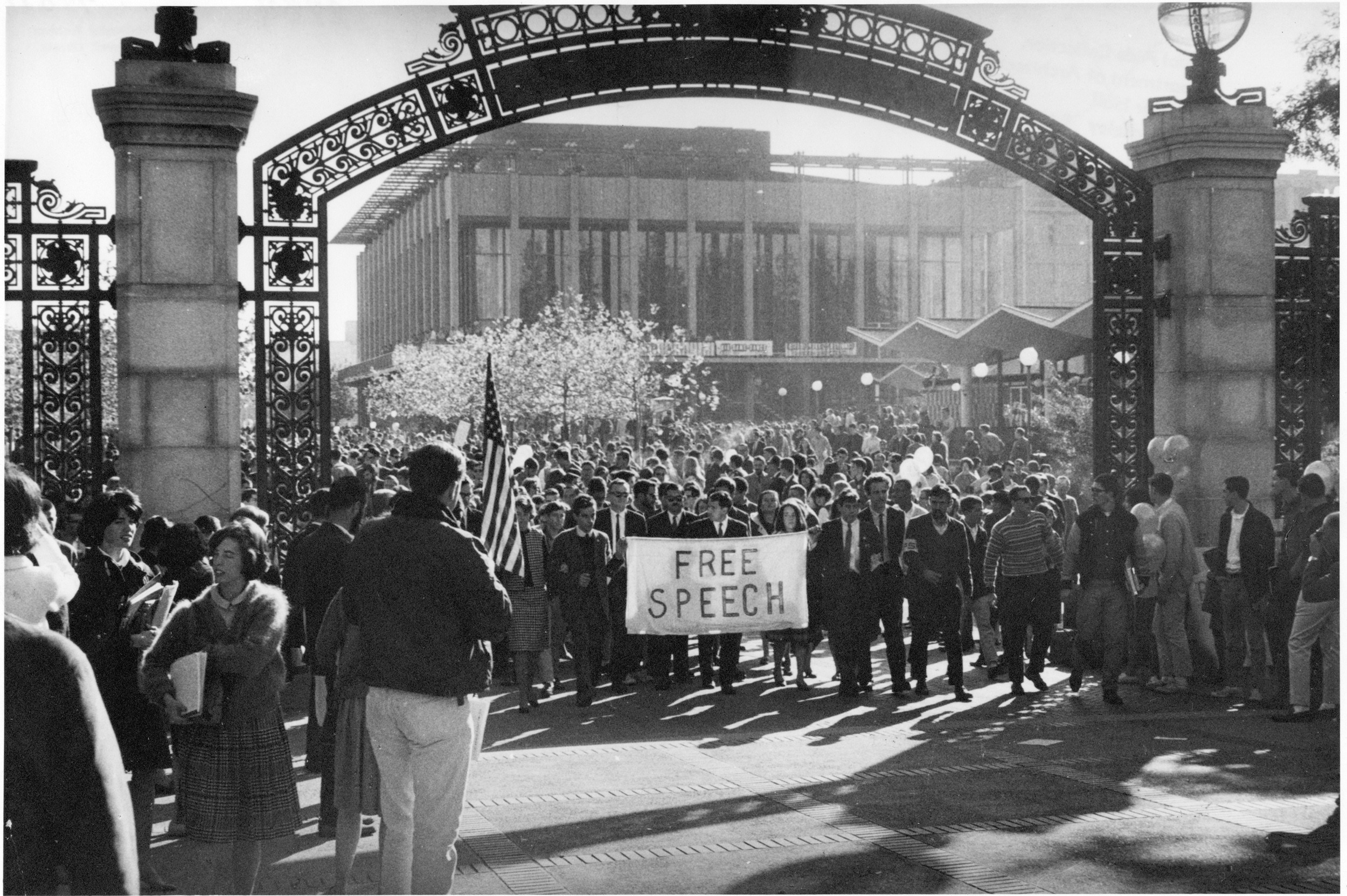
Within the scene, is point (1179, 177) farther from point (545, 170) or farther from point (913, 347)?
point (545, 170)

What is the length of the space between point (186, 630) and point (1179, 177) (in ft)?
32.7

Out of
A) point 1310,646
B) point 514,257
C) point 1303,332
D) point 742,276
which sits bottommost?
point 1310,646

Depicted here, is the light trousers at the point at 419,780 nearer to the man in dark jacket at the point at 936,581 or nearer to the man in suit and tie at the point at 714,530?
the man in dark jacket at the point at 936,581

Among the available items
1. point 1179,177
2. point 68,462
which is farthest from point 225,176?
point 1179,177

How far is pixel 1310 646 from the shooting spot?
1102cm

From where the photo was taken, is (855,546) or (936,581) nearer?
(936,581)

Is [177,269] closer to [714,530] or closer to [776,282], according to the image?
[714,530]

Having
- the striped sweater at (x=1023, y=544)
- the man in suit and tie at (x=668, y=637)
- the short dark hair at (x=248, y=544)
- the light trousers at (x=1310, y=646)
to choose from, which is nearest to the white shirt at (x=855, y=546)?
the striped sweater at (x=1023, y=544)

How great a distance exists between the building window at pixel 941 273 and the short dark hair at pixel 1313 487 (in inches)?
2804

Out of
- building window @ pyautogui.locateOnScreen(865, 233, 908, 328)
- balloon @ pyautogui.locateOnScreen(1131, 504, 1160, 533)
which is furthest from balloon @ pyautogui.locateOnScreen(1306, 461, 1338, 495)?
building window @ pyautogui.locateOnScreen(865, 233, 908, 328)

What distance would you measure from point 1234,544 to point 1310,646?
4.67 ft

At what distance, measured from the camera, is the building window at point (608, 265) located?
7769 cm

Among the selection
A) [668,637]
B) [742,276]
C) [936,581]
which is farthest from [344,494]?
[742,276]

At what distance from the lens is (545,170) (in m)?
76.8
